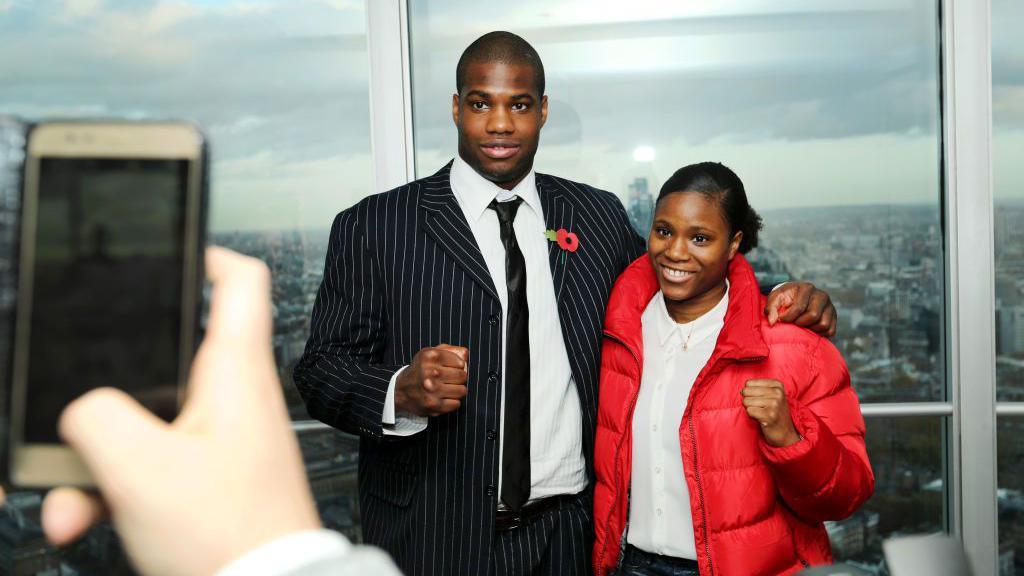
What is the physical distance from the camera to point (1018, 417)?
2818mm

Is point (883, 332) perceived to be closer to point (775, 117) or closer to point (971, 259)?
point (971, 259)

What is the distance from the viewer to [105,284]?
0.30m

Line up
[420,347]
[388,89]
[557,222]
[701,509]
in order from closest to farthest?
[701,509]
[420,347]
[557,222]
[388,89]

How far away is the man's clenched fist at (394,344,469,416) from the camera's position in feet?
4.46

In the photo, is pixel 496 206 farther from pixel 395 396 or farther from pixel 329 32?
pixel 329 32

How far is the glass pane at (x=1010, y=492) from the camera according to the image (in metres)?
2.82

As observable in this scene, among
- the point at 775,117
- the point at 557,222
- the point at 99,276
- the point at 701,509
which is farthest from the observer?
the point at 775,117

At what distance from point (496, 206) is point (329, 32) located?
122cm

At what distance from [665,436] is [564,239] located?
18.8 inches

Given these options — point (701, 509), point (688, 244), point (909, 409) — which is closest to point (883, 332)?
point (909, 409)

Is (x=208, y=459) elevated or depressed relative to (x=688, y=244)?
depressed

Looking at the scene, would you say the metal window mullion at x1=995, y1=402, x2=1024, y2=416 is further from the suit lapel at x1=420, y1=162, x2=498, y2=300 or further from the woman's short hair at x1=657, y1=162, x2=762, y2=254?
the suit lapel at x1=420, y1=162, x2=498, y2=300

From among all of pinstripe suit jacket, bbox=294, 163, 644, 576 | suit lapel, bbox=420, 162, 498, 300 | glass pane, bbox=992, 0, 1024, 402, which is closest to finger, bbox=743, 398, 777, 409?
pinstripe suit jacket, bbox=294, 163, 644, 576

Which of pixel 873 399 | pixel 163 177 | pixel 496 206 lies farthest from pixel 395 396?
pixel 873 399
